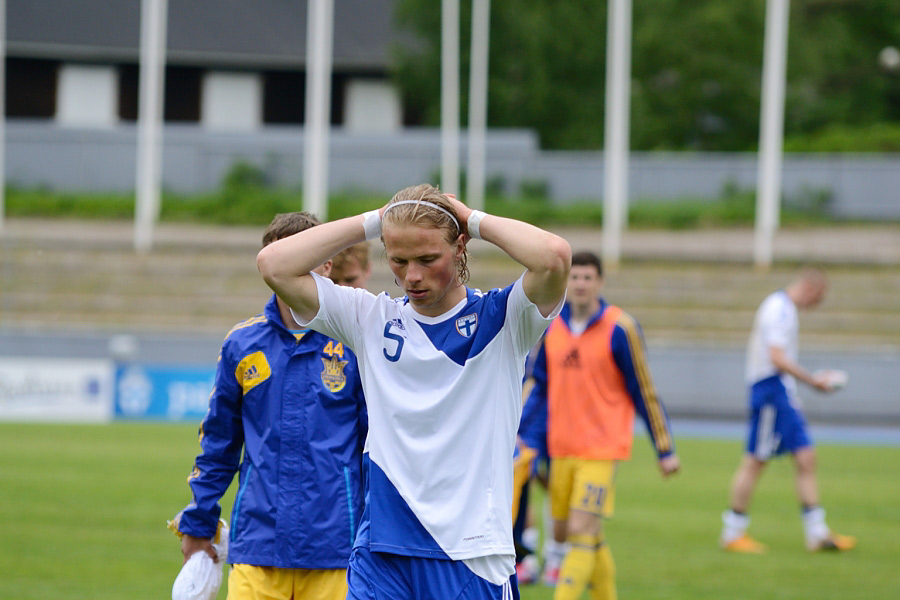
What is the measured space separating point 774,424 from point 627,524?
172cm

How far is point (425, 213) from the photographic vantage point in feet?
11.8

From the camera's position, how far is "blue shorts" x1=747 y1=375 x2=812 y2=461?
1030 cm

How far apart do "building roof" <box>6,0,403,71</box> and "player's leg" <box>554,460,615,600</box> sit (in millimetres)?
33775

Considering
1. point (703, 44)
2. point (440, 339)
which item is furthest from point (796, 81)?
point (440, 339)

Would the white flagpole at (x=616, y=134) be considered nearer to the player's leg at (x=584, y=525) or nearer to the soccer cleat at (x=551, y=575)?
the soccer cleat at (x=551, y=575)

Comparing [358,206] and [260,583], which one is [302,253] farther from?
[358,206]

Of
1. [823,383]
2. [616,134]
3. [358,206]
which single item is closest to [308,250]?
[823,383]

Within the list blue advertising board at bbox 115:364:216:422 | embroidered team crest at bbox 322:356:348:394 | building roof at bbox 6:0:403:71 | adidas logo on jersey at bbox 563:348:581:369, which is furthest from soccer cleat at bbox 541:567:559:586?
building roof at bbox 6:0:403:71

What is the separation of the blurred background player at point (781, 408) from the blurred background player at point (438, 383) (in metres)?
6.78

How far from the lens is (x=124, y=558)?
8.86m

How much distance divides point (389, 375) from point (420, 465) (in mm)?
315

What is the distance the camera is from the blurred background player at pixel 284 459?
14.3ft

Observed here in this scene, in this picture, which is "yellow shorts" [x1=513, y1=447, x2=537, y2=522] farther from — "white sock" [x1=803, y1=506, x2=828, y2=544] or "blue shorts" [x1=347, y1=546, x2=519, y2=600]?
"blue shorts" [x1=347, y1=546, x2=519, y2=600]

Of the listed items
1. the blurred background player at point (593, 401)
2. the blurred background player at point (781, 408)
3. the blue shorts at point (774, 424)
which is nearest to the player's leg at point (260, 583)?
the blurred background player at point (593, 401)
